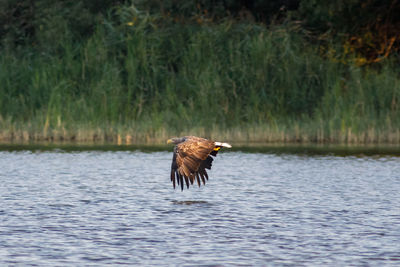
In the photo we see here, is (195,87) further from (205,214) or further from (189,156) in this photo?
(205,214)

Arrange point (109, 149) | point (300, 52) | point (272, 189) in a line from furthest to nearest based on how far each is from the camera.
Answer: point (300, 52) < point (109, 149) < point (272, 189)

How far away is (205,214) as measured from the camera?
38.8 ft

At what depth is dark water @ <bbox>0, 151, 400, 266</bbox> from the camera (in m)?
8.85

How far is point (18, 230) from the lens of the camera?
1027 cm

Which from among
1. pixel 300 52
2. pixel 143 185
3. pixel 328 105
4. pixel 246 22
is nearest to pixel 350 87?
pixel 328 105

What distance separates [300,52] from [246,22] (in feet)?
7.92

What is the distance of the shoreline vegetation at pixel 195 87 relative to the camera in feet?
80.1

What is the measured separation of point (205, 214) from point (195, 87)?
14.4m

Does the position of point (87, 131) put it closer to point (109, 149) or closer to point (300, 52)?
point (109, 149)

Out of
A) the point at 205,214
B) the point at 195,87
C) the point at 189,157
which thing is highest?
the point at 195,87

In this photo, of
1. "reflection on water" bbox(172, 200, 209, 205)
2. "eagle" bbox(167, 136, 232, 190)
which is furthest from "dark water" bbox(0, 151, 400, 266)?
"eagle" bbox(167, 136, 232, 190)

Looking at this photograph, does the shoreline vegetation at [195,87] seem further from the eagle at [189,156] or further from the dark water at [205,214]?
the eagle at [189,156]

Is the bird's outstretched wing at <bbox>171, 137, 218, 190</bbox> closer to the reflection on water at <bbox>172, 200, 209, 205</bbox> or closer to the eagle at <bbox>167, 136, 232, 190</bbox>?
the eagle at <bbox>167, 136, 232, 190</bbox>

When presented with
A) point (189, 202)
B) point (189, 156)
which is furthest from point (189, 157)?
point (189, 202)
